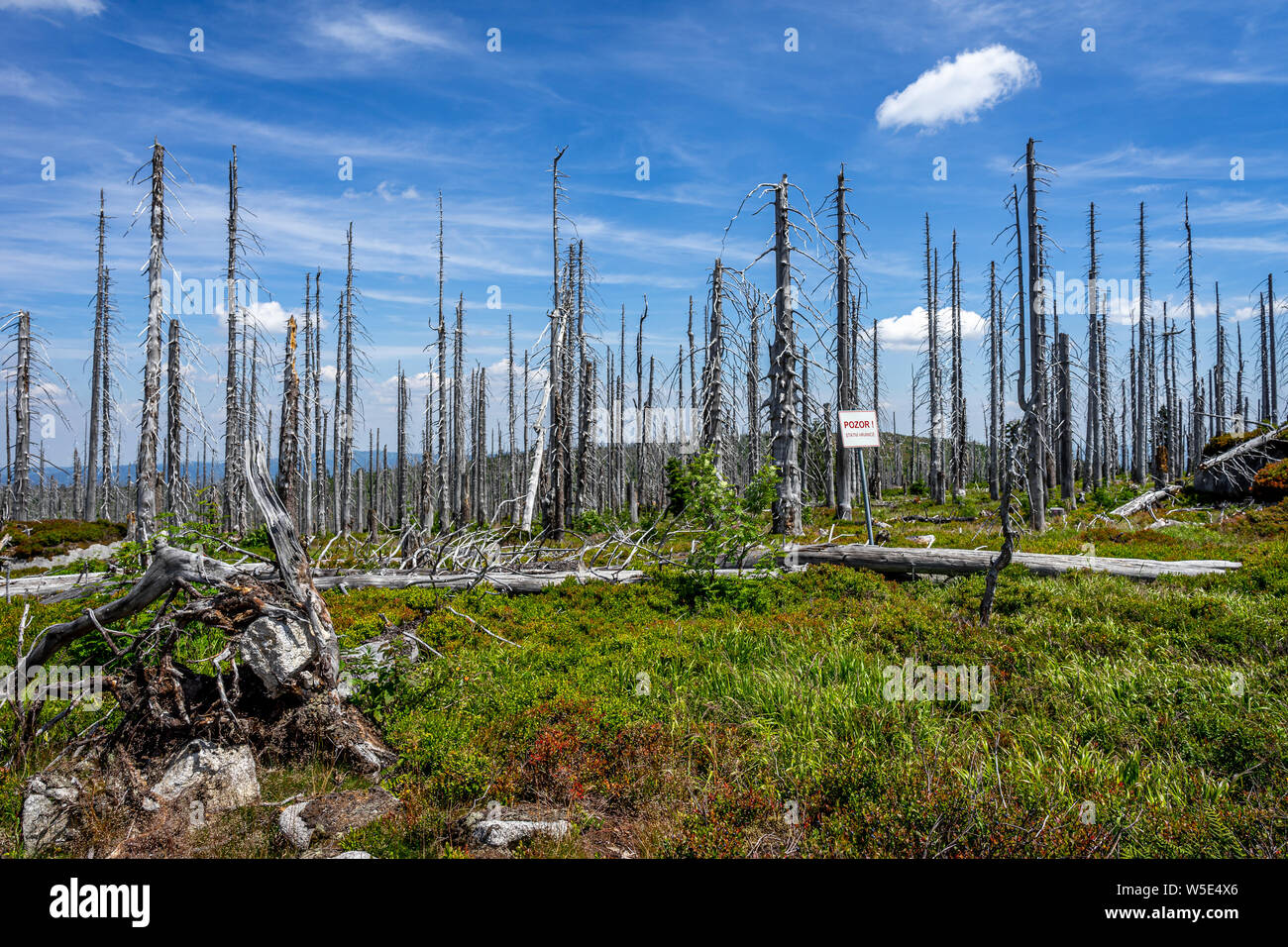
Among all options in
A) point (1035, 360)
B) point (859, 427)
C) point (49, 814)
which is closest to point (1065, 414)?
point (1035, 360)

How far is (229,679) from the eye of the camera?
17.9ft

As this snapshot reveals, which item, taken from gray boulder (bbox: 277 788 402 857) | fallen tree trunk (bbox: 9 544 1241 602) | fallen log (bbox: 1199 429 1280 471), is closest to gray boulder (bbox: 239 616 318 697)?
gray boulder (bbox: 277 788 402 857)

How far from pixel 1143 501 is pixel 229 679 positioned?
23161 millimetres

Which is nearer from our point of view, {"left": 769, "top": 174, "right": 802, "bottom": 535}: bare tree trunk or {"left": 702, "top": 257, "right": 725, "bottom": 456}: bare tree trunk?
{"left": 769, "top": 174, "right": 802, "bottom": 535}: bare tree trunk

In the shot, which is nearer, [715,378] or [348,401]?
[715,378]

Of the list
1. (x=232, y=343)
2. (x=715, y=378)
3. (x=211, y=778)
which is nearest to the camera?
(x=211, y=778)

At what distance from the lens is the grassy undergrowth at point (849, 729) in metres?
4.12

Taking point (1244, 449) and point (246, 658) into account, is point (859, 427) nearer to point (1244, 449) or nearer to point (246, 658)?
point (246, 658)

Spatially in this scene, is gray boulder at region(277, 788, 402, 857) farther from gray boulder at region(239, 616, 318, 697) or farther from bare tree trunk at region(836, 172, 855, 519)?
bare tree trunk at region(836, 172, 855, 519)

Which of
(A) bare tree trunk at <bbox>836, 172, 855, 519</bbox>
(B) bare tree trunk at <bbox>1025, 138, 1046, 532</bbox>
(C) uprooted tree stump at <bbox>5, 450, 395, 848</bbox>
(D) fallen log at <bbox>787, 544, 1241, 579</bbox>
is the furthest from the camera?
(A) bare tree trunk at <bbox>836, 172, 855, 519</bbox>

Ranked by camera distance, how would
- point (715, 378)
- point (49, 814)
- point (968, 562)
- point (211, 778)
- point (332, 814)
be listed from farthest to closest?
point (715, 378)
point (968, 562)
point (211, 778)
point (332, 814)
point (49, 814)

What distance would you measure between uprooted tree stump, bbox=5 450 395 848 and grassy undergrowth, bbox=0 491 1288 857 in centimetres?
41

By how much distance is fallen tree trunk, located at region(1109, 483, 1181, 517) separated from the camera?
18.8m
